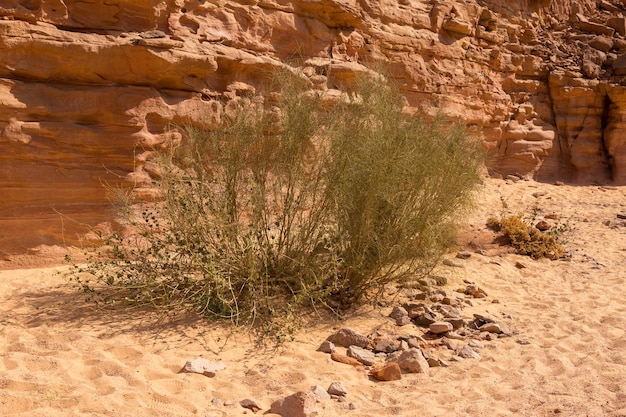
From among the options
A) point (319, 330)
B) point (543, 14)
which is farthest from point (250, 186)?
point (543, 14)

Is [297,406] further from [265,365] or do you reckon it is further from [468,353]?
[468,353]

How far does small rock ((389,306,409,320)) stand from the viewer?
5195mm

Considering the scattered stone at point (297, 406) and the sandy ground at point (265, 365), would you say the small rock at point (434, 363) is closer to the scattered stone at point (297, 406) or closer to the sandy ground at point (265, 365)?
the sandy ground at point (265, 365)

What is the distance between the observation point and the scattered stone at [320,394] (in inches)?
140

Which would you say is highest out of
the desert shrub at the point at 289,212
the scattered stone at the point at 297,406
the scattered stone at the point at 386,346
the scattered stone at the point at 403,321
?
the desert shrub at the point at 289,212

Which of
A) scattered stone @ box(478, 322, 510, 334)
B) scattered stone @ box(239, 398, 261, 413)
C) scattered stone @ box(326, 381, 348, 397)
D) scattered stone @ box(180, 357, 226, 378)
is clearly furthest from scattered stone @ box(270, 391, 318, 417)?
scattered stone @ box(478, 322, 510, 334)

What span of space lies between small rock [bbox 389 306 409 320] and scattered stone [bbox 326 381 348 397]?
1.59 metres

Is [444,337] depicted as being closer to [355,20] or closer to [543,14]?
[355,20]

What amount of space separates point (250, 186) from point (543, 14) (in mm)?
12099

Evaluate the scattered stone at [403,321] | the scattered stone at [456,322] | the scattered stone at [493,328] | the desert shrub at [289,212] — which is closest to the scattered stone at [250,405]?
the desert shrub at [289,212]

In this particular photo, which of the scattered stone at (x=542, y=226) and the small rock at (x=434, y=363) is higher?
the small rock at (x=434, y=363)

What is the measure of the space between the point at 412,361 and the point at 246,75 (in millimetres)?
5406

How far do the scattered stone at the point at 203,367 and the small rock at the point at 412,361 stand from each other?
1.28 meters

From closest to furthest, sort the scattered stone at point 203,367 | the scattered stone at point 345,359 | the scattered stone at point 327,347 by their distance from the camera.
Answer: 1. the scattered stone at point 203,367
2. the scattered stone at point 345,359
3. the scattered stone at point 327,347
